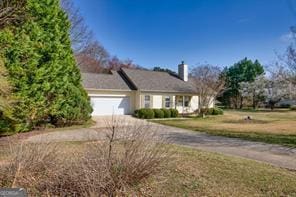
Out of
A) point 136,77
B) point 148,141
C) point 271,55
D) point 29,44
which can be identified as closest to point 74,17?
point 136,77

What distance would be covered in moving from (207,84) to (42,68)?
68.8ft

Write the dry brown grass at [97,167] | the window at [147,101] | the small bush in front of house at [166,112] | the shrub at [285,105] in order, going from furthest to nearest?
the shrub at [285,105] → the window at [147,101] → the small bush in front of house at [166,112] → the dry brown grass at [97,167]

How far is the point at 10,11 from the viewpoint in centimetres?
986

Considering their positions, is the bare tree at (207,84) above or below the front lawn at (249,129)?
above

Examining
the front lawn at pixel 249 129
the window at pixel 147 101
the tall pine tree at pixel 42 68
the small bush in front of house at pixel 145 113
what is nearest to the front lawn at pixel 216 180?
the front lawn at pixel 249 129

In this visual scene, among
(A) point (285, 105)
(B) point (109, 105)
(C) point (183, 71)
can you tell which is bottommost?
(B) point (109, 105)

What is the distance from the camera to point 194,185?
585 cm

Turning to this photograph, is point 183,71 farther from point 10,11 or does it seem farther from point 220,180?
point 220,180

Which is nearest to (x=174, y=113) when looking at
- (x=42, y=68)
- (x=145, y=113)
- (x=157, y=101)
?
(x=157, y=101)

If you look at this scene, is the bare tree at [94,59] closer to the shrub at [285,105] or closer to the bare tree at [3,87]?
the bare tree at [3,87]

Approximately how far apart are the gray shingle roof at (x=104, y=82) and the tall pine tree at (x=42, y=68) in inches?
291

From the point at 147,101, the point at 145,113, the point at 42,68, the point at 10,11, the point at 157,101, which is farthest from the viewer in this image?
the point at 157,101

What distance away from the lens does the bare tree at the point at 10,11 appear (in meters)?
9.37

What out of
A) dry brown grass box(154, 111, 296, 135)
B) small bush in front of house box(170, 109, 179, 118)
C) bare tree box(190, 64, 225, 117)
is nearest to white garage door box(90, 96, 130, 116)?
small bush in front of house box(170, 109, 179, 118)
